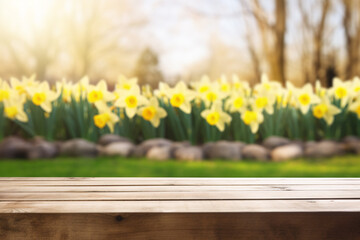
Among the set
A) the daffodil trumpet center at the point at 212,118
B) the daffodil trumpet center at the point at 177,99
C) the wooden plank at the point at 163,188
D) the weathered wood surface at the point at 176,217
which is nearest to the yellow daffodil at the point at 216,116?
the daffodil trumpet center at the point at 212,118

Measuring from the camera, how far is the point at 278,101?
2.00m

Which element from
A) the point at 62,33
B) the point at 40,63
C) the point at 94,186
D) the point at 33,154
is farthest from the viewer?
the point at 62,33

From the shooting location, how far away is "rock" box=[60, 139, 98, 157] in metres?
1.58

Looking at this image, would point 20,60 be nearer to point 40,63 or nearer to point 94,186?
point 40,63

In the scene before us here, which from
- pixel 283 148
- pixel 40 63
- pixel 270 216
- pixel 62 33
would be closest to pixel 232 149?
pixel 283 148

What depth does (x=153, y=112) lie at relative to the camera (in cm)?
170

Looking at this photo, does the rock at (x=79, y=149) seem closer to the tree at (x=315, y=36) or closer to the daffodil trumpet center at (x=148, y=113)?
the daffodil trumpet center at (x=148, y=113)

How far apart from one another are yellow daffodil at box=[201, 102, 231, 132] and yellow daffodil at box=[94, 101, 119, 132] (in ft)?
1.35

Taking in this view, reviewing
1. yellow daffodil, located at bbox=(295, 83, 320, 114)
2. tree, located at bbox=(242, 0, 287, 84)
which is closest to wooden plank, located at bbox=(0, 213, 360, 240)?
yellow daffodil, located at bbox=(295, 83, 320, 114)

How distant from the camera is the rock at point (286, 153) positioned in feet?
5.38

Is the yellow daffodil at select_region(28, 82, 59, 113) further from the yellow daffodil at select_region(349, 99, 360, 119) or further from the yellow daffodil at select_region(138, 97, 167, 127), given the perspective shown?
the yellow daffodil at select_region(349, 99, 360, 119)

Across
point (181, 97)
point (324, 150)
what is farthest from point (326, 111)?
point (181, 97)

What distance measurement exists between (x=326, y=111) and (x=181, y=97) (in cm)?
73

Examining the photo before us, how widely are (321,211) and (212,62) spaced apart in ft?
15.3
